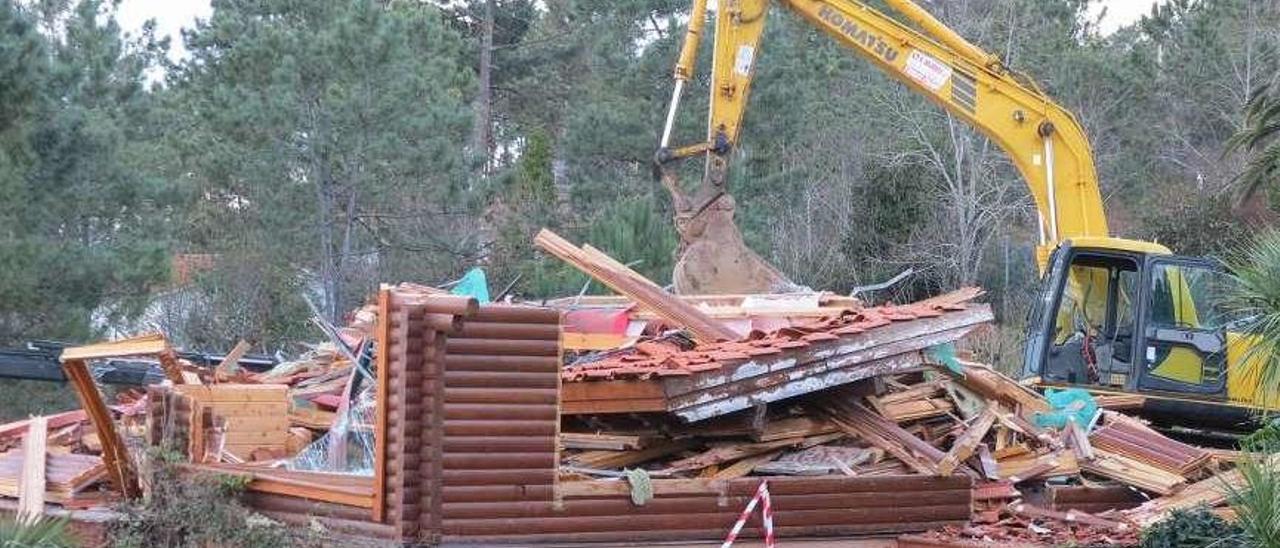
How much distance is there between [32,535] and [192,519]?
6.50 ft

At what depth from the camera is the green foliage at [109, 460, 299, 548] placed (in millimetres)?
11852

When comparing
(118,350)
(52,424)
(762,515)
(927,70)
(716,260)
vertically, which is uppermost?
(927,70)

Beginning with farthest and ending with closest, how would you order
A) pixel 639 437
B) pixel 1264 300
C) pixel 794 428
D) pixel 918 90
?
pixel 918 90 < pixel 794 428 < pixel 639 437 < pixel 1264 300

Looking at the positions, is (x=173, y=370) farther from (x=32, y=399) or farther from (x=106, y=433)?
(x=32, y=399)

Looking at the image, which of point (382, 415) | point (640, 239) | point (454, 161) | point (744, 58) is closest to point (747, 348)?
point (382, 415)

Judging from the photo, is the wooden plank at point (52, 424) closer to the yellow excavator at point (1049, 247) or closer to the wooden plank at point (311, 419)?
the wooden plank at point (311, 419)

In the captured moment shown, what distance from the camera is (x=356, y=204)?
31078 mm

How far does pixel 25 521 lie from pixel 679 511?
4.05 metres

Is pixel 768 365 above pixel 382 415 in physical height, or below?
above

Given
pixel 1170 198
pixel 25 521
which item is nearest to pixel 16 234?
pixel 25 521

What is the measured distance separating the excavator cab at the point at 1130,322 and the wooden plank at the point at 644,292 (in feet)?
12.7

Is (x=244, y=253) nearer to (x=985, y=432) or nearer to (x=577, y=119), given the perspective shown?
(x=577, y=119)

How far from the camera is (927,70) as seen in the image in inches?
741

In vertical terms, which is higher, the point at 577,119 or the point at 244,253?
the point at 577,119
